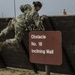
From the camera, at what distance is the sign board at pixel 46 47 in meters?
7.45

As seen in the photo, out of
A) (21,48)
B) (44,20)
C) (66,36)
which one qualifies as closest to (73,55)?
(66,36)

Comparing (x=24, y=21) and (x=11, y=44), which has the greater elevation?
(x=24, y=21)

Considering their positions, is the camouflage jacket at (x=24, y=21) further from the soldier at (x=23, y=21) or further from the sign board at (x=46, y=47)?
the sign board at (x=46, y=47)

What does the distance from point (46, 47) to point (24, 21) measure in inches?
90.1

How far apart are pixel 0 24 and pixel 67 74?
241 centimetres

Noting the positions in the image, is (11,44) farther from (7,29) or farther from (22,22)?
(22,22)

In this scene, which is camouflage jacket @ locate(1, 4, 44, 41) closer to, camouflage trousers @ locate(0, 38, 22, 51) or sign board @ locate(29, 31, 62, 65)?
camouflage trousers @ locate(0, 38, 22, 51)

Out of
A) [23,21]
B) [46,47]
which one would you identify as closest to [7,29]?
[23,21]

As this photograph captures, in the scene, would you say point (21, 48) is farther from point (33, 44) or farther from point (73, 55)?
point (33, 44)

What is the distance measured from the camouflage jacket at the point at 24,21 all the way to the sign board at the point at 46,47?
5.07 ft

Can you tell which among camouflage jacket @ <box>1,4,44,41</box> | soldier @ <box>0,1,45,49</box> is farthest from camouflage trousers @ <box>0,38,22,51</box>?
camouflage jacket @ <box>1,4,44,41</box>

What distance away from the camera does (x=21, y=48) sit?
35.1 ft

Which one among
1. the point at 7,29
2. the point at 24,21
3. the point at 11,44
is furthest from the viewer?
the point at 11,44

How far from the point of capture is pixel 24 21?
32.2ft
